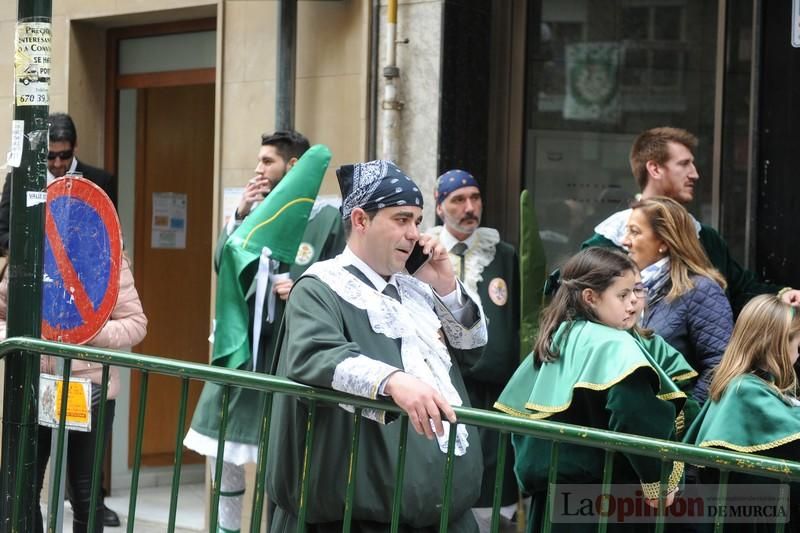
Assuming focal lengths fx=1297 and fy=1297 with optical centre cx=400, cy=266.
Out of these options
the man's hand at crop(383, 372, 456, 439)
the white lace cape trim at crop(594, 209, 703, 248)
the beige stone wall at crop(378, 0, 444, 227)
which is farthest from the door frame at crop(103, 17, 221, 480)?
the man's hand at crop(383, 372, 456, 439)

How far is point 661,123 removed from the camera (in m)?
7.03

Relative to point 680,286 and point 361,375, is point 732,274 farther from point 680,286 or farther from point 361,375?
point 361,375

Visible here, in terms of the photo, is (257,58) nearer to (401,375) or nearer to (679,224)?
(679,224)

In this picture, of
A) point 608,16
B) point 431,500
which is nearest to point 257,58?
point 608,16

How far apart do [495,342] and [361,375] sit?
2922mm

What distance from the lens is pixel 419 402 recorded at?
324 centimetres

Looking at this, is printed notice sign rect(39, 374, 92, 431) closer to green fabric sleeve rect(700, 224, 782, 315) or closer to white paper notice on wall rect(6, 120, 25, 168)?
white paper notice on wall rect(6, 120, 25, 168)

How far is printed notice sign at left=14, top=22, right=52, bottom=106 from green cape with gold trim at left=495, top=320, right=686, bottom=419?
6.13 ft

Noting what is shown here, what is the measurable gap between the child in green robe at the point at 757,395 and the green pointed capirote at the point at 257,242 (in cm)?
197

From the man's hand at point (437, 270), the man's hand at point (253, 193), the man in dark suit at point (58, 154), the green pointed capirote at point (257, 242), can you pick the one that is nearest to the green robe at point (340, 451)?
the man's hand at point (437, 270)

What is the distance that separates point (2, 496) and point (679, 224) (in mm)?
2718

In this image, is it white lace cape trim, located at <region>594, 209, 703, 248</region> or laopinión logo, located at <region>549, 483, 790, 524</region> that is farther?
white lace cape trim, located at <region>594, 209, 703, 248</region>

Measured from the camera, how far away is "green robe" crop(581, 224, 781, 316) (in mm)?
5605

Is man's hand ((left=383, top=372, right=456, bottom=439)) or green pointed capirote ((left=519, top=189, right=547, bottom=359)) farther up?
green pointed capirote ((left=519, top=189, right=547, bottom=359))
